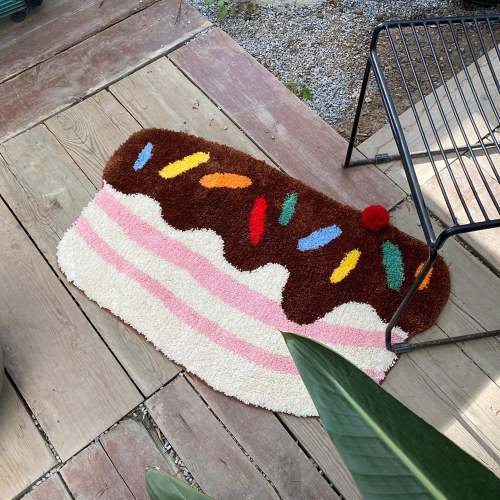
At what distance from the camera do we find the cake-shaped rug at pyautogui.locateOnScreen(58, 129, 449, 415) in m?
1.29

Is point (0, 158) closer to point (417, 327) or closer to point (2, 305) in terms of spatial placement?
point (2, 305)

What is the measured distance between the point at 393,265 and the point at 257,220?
0.36 meters

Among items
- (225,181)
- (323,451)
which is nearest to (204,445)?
(323,451)

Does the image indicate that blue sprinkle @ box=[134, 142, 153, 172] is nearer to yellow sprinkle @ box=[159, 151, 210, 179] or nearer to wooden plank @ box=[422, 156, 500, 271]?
yellow sprinkle @ box=[159, 151, 210, 179]

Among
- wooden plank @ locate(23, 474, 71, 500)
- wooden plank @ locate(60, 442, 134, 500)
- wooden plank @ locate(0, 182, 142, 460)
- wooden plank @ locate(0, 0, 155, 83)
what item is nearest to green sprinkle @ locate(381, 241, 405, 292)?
wooden plank @ locate(0, 182, 142, 460)

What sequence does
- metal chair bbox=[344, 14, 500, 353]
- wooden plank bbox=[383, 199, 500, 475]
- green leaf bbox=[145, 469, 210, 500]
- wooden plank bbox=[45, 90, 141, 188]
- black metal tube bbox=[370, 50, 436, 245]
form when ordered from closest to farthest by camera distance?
1. green leaf bbox=[145, 469, 210, 500]
2. black metal tube bbox=[370, 50, 436, 245]
3. metal chair bbox=[344, 14, 500, 353]
4. wooden plank bbox=[383, 199, 500, 475]
5. wooden plank bbox=[45, 90, 141, 188]

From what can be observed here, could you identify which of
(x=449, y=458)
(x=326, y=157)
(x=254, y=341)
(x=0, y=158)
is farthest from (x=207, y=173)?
(x=449, y=458)

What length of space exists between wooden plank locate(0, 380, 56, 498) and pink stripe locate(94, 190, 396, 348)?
0.48 m

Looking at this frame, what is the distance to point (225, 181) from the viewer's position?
4.91 ft

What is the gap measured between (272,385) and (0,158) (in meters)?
0.99

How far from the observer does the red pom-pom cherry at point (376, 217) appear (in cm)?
140

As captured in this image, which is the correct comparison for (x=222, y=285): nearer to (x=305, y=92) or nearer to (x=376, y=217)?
(x=376, y=217)

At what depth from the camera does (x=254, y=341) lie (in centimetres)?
130

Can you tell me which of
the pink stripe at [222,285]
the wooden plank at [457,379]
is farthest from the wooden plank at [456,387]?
the pink stripe at [222,285]
